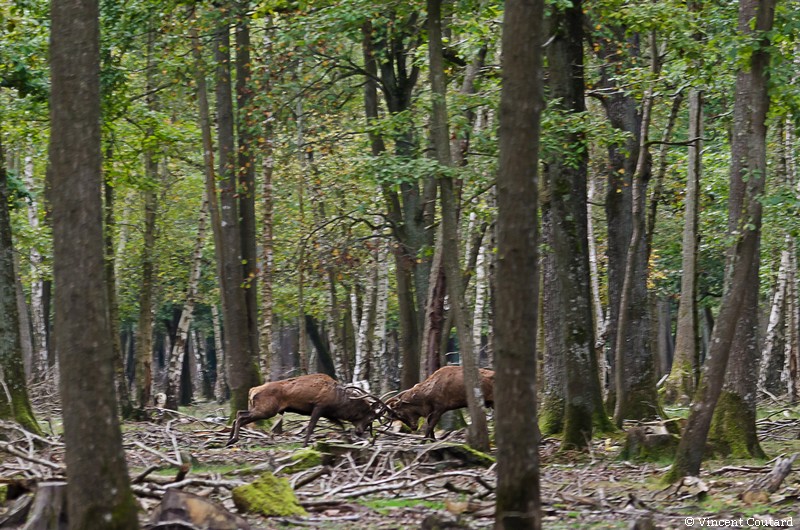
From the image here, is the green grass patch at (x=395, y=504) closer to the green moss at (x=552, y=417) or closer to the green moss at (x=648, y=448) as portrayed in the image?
the green moss at (x=648, y=448)

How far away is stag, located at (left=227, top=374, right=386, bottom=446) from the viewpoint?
18.5 m

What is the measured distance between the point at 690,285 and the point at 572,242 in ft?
22.5

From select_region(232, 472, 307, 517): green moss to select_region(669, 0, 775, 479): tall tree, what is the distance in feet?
15.7

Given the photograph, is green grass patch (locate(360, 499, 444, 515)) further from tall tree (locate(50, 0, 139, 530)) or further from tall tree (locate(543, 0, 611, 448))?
tall tree (locate(543, 0, 611, 448))

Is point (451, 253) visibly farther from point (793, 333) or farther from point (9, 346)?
point (793, 333)

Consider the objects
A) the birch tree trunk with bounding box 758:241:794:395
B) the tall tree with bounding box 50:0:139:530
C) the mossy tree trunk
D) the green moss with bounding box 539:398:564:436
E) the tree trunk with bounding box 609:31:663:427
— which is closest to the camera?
the tall tree with bounding box 50:0:139:530

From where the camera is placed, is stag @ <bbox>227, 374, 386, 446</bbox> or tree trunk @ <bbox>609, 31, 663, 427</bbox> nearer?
stag @ <bbox>227, 374, 386, 446</bbox>

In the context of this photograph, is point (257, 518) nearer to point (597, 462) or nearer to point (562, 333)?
point (597, 462)

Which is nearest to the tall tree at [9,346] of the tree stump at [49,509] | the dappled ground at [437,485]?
the dappled ground at [437,485]

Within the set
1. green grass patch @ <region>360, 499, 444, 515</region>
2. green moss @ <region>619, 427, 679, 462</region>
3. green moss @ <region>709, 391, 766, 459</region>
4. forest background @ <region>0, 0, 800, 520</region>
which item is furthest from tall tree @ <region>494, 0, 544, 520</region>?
green moss @ <region>709, 391, 766, 459</region>

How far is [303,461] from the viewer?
13.3 m

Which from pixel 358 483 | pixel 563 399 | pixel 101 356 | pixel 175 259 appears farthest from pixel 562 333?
pixel 175 259

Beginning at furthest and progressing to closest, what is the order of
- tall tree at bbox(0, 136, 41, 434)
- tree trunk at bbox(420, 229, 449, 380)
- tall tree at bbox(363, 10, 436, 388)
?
tall tree at bbox(363, 10, 436, 388) < tree trunk at bbox(420, 229, 449, 380) < tall tree at bbox(0, 136, 41, 434)

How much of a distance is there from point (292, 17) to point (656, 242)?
22.2 m
